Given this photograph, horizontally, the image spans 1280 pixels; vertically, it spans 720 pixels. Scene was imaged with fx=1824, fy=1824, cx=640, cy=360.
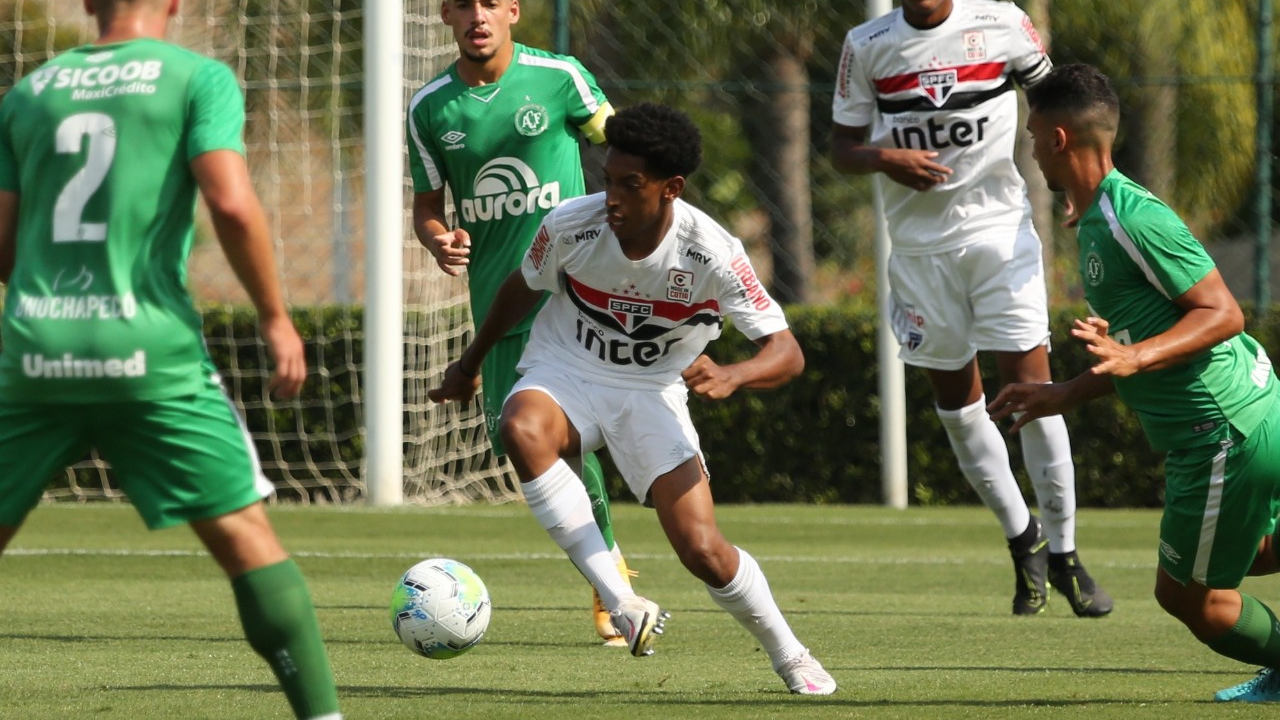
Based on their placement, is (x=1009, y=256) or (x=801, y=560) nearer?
(x=1009, y=256)

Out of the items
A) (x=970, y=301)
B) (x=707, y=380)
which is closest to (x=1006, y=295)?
(x=970, y=301)

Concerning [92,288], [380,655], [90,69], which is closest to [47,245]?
[92,288]

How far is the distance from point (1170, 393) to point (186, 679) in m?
2.97

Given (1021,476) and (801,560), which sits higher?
(801,560)

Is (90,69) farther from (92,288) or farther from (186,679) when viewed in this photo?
(186,679)

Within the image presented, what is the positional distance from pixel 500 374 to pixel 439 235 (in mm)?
739

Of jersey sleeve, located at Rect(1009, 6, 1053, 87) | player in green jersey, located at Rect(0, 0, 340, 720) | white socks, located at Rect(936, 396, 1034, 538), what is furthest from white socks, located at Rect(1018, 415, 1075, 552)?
player in green jersey, located at Rect(0, 0, 340, 720)

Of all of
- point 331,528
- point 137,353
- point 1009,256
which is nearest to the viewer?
point 137,353

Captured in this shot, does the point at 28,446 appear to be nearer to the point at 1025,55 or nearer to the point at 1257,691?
the point at 1257,691

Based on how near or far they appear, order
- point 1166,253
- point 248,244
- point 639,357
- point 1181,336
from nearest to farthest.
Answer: point 248,244, point 1181,336, point 1166,253, point 639,357

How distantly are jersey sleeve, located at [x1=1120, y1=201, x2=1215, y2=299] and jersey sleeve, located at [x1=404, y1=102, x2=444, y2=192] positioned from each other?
10.2ft

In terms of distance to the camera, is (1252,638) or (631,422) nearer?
(1252,638)

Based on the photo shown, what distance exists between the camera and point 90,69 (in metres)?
3.80

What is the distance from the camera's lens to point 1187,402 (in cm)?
488
